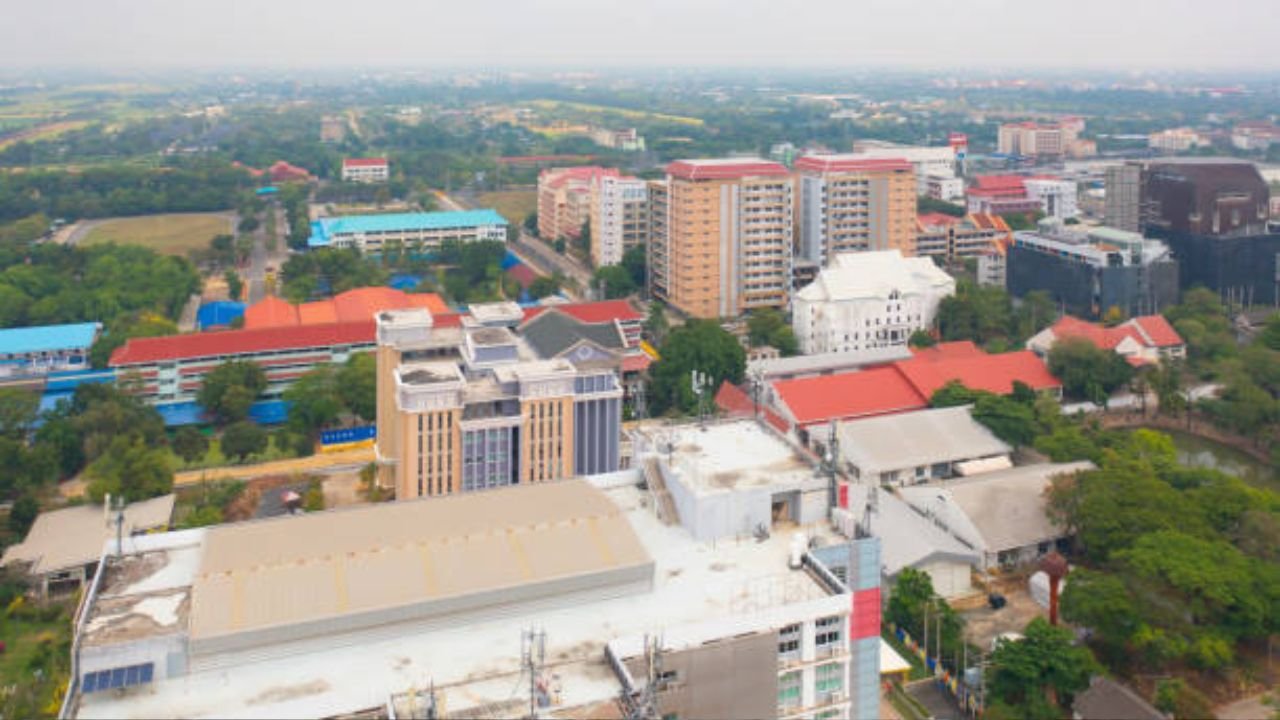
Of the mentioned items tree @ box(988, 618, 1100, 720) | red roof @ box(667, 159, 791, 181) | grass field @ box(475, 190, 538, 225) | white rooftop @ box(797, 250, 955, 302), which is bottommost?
tree @ box(988, 618, 1100, 720)

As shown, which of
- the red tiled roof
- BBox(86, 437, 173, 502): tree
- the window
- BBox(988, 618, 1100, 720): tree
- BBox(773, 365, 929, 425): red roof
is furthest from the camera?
the red tiled roof

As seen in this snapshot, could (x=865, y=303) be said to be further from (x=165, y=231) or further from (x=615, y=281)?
(x=165, y=231)

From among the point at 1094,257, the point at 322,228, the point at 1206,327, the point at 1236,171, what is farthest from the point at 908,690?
the point at 322,228

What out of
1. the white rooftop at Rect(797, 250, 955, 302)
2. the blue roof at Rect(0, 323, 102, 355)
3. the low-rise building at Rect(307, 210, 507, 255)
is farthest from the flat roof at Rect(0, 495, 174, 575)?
the low-rise building at Rect(307, 210, 507, 255)

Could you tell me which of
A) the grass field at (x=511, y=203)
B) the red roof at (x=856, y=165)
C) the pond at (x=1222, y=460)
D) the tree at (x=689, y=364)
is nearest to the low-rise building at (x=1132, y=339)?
the pond at (x=1222, y=460)

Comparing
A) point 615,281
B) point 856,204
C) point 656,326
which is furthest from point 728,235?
point 856,204

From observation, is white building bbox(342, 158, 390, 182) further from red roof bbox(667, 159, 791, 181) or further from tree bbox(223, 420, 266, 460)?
tree bbox(223, 420, 266, 460)
